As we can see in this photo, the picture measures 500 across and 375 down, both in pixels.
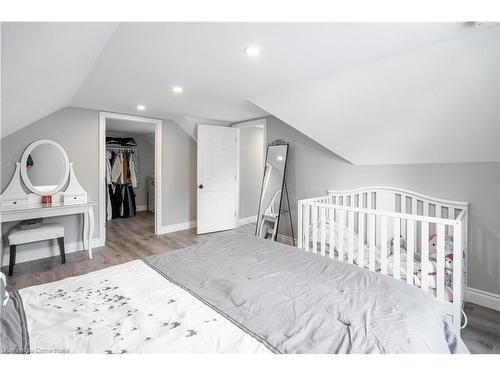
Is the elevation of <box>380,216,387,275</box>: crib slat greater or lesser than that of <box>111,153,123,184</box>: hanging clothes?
lesser

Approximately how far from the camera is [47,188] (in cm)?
346

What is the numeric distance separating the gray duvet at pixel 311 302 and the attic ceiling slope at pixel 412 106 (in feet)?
5.08

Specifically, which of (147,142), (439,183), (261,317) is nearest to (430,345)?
(261,317)

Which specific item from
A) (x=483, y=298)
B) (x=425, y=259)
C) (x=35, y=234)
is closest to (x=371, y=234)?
(x=425, y=259)

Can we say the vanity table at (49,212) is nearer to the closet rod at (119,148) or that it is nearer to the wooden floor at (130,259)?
the wooden floor at (130,259)

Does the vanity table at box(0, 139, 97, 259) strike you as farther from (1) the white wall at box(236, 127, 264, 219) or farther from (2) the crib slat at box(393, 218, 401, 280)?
(2) the crib slat at box(393, 218, 401, 280)

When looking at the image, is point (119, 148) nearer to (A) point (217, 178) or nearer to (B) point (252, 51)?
(A) point (217, 178)

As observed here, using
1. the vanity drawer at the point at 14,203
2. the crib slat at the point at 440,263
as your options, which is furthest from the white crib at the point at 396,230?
the vanity drawer at the point at 14,203

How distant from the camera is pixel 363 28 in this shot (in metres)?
1.58

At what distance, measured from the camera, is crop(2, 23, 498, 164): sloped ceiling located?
1.56 m

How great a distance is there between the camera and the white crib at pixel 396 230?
71.7 inches

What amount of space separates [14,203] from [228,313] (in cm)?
352

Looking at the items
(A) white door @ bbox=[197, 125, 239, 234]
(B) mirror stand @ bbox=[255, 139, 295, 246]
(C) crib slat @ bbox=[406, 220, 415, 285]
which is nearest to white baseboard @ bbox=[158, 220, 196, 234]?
(A) white door @ bbox=[197, 125, 239, 234]
